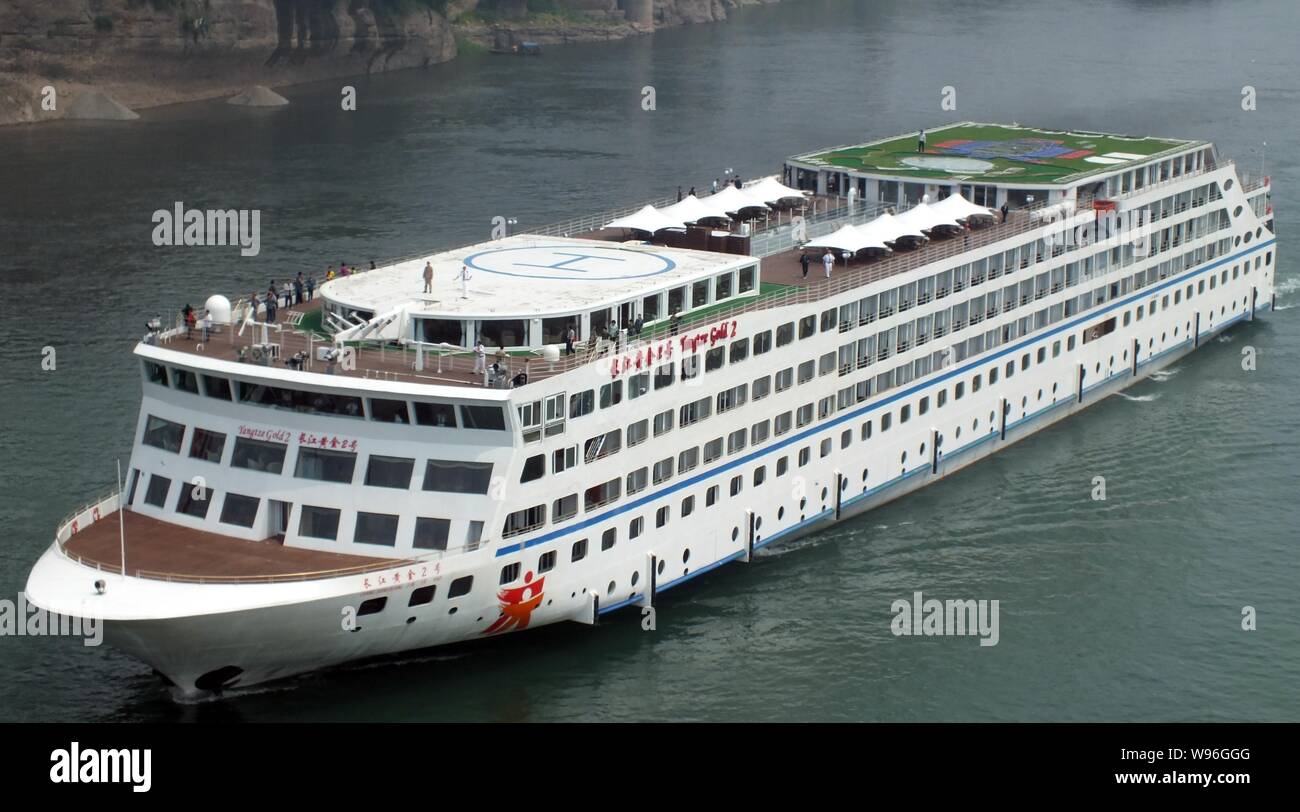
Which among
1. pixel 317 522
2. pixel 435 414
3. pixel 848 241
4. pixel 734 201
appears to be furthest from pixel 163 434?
pixel 734 201

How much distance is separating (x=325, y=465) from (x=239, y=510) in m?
2.66

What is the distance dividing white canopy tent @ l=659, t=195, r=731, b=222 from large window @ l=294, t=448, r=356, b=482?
23313 mm

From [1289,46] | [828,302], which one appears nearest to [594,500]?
[828,302]

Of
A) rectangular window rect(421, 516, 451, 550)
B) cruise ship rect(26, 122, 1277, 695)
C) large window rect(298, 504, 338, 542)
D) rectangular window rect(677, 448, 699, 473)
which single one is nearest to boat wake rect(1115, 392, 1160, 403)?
cruise ship rect(26, 122, 1277, 695)

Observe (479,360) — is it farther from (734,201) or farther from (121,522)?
(734,201)

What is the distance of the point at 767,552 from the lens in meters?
59.6

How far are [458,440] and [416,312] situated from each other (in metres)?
5.96

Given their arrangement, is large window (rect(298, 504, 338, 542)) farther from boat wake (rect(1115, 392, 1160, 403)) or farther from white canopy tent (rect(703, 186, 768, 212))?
boat wake (rect(1115, 392, 1160, 403))

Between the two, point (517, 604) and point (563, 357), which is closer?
point (517, 604)

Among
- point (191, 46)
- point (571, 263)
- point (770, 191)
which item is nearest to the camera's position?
point (571, 263)

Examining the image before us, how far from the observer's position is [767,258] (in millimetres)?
67250

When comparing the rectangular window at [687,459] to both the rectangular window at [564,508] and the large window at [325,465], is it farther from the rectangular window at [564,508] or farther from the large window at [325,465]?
the large window at [325,465]

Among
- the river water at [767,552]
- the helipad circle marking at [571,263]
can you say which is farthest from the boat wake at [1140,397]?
the helipad circle marking at [571,263]

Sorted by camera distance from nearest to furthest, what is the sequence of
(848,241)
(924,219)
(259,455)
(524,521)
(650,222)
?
(259,455)
(524,521)
(848,241)
(650,222)
(924,219)
